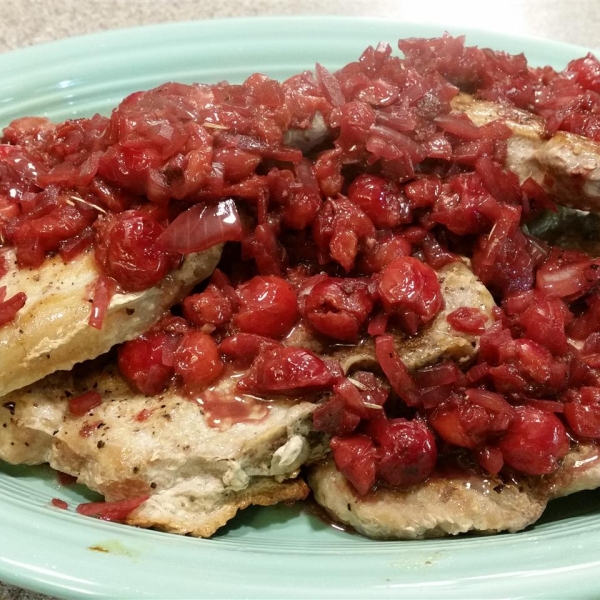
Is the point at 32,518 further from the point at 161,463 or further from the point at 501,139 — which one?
the point at 501,139

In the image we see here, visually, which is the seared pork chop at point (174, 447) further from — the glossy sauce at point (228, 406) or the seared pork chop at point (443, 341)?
the seared pork chop at point (443, 341)

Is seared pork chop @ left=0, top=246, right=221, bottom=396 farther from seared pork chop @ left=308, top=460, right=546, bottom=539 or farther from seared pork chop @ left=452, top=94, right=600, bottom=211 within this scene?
seared pork chop @ left=452, top=94, right=600, bottom=211

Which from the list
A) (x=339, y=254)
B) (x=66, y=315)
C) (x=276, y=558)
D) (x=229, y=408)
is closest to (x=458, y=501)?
(x=276, y=558)

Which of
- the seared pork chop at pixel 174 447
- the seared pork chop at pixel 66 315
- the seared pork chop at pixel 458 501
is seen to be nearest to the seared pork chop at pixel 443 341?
the seared pork chop at pixel 174 447

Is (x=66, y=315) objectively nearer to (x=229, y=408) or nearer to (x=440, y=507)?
(x=229, y=408)

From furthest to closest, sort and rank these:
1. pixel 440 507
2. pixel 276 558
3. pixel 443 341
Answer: pixel 443 341 → pixel 440 507 → pixel 276 558

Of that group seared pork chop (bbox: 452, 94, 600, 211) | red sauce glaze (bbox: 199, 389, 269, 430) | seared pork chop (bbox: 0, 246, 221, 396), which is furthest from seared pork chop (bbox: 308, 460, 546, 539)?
seared pork chop (bbox: 452, 94, 600, 211)
